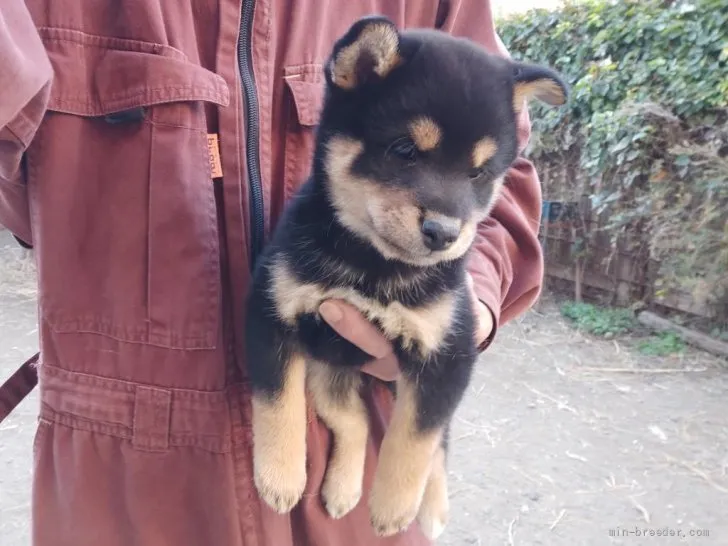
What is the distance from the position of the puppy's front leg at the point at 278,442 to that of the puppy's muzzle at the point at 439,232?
0.39 metres

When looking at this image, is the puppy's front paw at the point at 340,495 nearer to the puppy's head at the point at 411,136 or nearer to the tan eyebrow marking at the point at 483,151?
the puppy's head at the point at 411,136

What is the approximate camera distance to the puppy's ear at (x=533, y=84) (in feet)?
5.00

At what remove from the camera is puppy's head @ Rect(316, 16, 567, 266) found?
1335mm

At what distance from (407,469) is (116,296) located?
0.72 metres

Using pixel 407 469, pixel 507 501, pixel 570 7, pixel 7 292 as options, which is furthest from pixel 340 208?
pixel 7 292

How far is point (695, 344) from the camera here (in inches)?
218

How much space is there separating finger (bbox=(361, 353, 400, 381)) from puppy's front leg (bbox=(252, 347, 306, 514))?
0.64ft

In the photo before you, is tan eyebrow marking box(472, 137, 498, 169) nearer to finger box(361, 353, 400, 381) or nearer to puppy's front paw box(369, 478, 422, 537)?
finger box(361, 353, 400, 381)

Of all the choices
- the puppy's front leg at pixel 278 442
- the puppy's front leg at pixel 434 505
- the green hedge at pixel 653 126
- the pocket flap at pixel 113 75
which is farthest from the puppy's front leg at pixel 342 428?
the green hedge at pixel 653 126

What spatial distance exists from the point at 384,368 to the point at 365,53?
69 cm

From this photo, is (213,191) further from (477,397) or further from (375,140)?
(477,397)

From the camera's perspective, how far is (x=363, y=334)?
1412 millimetres

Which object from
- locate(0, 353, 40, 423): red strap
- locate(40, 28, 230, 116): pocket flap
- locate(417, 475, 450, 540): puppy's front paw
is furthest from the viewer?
locate(417, 475, 450, 540): puppy's front paw

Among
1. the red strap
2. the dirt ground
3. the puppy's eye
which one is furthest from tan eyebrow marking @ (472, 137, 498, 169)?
the dirt ground
